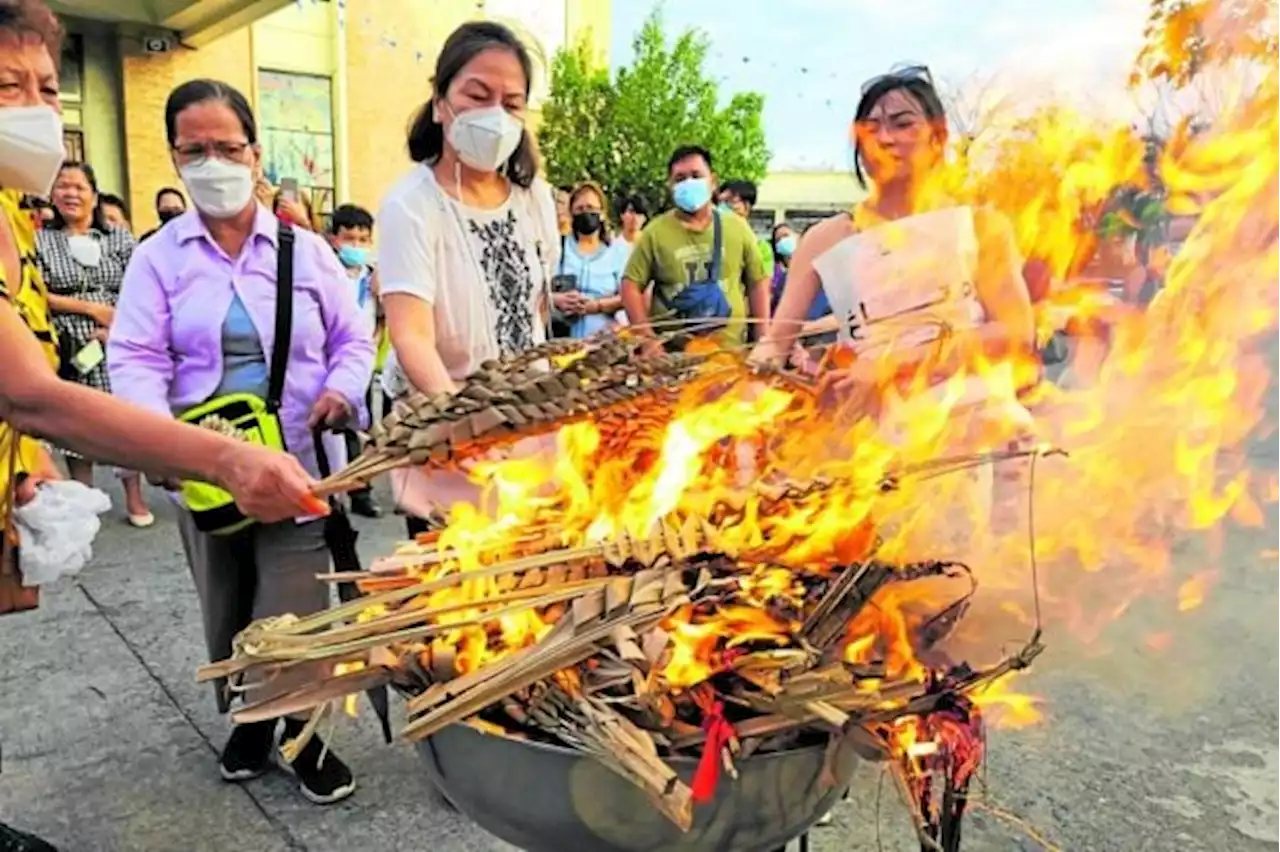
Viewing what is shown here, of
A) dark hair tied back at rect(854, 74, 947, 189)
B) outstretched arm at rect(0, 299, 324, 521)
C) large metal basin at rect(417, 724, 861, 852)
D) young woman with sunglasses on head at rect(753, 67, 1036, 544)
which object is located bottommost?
large metal basin at rect(417, 724, 861, 852)

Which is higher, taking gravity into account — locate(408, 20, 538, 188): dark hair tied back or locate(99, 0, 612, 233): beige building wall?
locate(99, 0, 612, 233): beige building wall

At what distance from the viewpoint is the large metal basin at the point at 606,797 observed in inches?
51.1

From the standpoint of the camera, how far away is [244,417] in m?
2.61

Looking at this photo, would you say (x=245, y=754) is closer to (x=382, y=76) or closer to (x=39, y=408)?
(x=39, y=408)

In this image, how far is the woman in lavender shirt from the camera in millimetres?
2703

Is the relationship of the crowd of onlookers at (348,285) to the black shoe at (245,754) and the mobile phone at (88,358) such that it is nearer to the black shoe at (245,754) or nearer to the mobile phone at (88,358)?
→ the black shoe at (245,754)

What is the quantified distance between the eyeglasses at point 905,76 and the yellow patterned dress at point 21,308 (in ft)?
6.90

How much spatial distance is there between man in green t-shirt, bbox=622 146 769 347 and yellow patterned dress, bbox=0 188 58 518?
9.23ft

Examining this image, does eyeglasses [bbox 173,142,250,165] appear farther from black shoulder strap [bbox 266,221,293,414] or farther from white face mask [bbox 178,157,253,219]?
black shoulder strap [bbox 266,221,293,414]

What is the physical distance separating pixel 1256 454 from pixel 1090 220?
6.32 m

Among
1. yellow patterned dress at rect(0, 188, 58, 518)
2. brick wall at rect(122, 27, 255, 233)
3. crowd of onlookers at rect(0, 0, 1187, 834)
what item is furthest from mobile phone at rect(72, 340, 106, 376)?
brick wall at rect(122, 27, 255, 233)

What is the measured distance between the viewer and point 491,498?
1867 mm

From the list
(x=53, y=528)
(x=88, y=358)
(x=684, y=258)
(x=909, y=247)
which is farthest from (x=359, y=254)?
(x=909, y=247)

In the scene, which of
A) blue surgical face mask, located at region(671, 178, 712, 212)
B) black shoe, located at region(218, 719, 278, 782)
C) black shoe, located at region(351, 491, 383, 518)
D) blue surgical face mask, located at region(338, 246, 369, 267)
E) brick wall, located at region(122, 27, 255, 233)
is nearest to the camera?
black shoe, located at region(218, 719, 278, 782)
